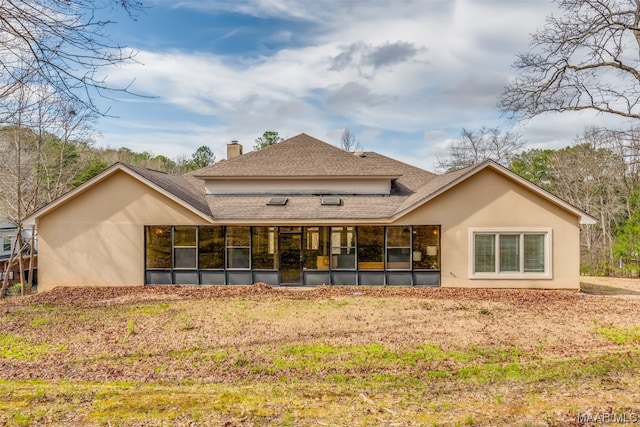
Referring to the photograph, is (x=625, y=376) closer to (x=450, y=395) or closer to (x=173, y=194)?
(x=450, y=395)

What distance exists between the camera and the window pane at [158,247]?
53.3 feet

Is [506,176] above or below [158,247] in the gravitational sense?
above

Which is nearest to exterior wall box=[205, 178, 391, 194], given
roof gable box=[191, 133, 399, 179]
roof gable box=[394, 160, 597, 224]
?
roof gable box=[191, 133, 399, 179]

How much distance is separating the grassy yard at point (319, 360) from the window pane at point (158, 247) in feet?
8.22

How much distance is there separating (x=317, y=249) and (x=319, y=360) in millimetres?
9123

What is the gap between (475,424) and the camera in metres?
4.48

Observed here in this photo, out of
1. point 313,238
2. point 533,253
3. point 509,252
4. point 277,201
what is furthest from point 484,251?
point 277,201

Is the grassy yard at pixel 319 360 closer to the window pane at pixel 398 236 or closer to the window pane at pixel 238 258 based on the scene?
the window pane at pixel 238 258

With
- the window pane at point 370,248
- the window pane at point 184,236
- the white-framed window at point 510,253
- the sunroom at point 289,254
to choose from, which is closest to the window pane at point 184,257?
the sunroom at point 289,254

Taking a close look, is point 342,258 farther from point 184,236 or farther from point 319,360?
point 319,360

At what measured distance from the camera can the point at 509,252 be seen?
50.7ft

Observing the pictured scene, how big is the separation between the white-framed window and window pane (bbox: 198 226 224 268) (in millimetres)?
10039

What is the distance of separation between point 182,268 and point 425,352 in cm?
1146

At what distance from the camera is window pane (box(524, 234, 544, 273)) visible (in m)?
15.3
